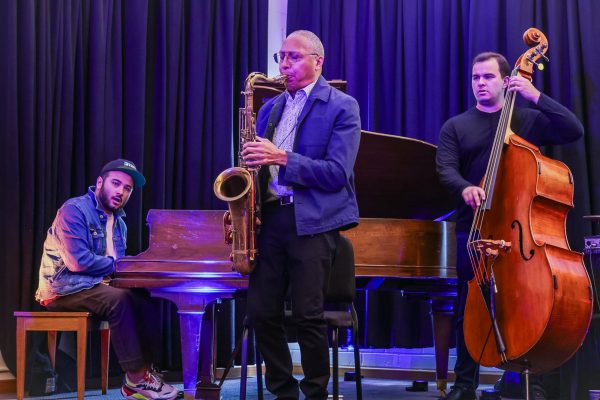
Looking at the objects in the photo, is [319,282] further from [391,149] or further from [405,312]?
[405,312]

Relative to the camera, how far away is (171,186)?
5645 mm

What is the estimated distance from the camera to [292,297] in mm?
3068

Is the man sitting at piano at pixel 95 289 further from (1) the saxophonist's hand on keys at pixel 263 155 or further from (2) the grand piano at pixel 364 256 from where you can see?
(1) the saxophonist's hand on keys at pixel 263 155

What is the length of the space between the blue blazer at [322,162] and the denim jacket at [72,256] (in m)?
1.70

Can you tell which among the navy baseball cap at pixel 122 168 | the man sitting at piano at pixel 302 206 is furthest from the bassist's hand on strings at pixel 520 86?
the navy baseball cap at pixel 122 168

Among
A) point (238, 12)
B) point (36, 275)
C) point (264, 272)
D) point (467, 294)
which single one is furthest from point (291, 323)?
point (238, 12)

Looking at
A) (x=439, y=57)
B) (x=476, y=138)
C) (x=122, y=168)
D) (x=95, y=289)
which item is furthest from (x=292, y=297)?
(x=439, y=57)

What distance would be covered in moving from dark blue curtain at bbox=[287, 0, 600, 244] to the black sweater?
0.86 m

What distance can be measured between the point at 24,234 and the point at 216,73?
179 centimetres

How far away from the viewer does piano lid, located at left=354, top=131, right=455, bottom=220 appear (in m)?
4.27

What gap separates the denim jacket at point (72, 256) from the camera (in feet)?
14.7

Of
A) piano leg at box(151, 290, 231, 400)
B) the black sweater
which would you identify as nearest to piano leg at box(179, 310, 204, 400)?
piano leg at box(151, 290, 231, 400)

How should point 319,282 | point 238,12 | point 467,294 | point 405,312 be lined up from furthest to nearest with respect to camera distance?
1. point 238,12
2. point 405,312
3. point 467,294
4. point 319,282

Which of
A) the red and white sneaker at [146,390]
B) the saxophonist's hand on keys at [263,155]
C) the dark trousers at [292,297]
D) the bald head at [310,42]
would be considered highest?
the bald head at [310,42]
